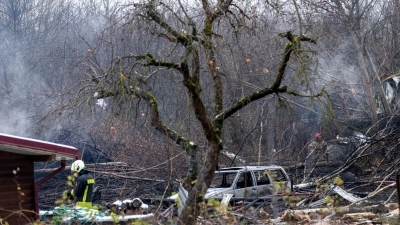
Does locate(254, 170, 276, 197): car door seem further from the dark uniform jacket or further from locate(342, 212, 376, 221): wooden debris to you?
the dark uniform jacket

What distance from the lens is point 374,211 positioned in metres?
14.8

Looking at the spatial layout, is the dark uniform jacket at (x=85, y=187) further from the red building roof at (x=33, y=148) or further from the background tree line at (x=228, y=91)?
the background tree line at (x=228, y=91)

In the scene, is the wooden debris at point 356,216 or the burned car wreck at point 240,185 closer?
the wooden debris at point 356,216

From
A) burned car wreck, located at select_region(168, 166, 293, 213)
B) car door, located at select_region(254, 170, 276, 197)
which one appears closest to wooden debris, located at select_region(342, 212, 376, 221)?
burned car wreck, located at select_region(168, 166, 293, 213)

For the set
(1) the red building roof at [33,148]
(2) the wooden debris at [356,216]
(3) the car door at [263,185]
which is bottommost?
(2) the wooden debris at [356,216]

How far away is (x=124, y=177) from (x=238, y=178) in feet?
15.6

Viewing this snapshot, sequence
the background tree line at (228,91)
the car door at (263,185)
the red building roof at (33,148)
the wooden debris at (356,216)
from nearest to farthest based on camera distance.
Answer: the red building roof at (33,148) < the wooden debris at (356,216) < the car door at (263,185) < the background tree line at (228,91)

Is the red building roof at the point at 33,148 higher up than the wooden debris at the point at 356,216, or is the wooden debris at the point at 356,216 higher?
the red building roof at the point at 33,148

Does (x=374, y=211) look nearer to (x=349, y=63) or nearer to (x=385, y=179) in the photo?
(x=385, y=179)

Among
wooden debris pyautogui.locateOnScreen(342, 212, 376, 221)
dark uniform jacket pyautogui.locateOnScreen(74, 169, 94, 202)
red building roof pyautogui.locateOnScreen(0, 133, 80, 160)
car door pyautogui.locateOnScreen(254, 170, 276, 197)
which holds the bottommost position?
wooden debris pyautogui.locateOnScreen(342, 212, 376, 221)

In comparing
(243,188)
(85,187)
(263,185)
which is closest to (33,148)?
(85,187)

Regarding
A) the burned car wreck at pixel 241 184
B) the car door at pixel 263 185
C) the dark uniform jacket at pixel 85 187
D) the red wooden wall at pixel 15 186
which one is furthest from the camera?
the car door at pixel 263 185

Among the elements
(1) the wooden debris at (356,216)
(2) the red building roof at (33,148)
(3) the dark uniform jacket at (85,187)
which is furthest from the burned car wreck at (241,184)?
(2) the red building roof at (33,148)

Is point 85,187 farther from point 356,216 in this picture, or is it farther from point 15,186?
point 356,216
